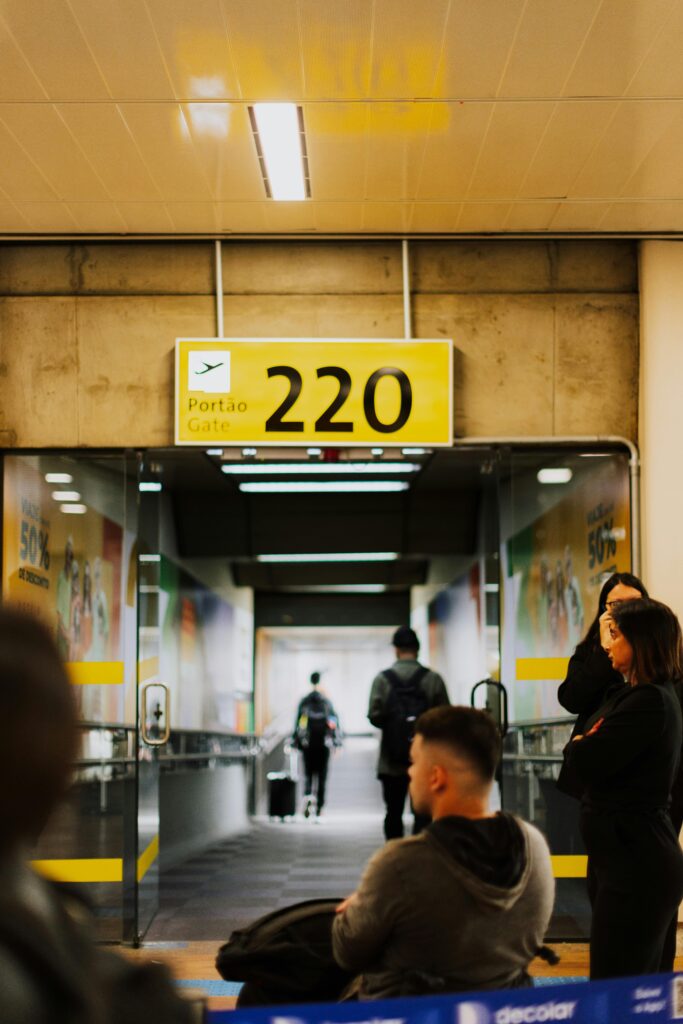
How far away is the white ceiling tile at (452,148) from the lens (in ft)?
14.8

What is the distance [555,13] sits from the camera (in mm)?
3814

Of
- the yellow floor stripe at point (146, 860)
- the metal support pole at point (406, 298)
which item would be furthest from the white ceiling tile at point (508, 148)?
the yellow floor stripe at point (146, 860)

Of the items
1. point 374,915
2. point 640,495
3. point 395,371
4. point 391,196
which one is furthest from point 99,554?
point 374,915

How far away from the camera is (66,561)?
603 cm

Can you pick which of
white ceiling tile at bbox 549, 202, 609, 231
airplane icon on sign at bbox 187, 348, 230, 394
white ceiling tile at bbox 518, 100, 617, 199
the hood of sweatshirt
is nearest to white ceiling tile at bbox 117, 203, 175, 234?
airplane icon on sign at bbox 187, 348, 230, 394

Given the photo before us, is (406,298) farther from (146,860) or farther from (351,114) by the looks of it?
(146,860)

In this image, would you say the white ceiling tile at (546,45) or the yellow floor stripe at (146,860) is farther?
the yellow floor stripe at (146,860)

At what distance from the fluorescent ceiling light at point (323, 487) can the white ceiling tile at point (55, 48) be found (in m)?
6.67

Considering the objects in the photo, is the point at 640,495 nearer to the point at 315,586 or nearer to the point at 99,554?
the point at 99,554

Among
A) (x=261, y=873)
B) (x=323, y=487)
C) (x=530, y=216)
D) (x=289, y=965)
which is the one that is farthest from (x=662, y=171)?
(x=323, y=487)

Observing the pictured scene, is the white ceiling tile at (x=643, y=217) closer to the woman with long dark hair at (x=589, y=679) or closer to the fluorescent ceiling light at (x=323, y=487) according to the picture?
the woman with long dark hair at (x=589, y=679)

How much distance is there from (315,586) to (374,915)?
1405 centimetres

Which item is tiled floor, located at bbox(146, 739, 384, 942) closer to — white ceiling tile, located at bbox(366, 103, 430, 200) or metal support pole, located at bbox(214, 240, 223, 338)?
metal support pole, located at bbox(214, 240, 223, 338)

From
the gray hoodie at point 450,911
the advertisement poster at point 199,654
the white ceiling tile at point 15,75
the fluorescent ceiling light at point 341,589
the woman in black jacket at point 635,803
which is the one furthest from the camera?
the fluorescent ceiling light at point 341,589
